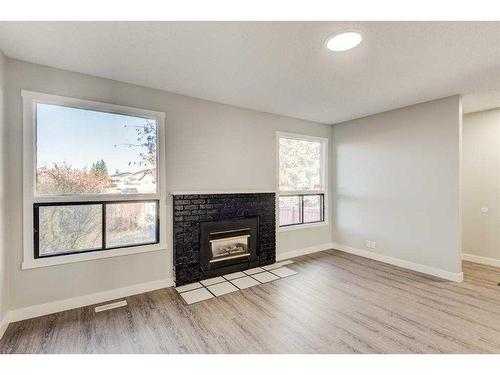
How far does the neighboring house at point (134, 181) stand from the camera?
2.96 meters

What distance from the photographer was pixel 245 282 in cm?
338

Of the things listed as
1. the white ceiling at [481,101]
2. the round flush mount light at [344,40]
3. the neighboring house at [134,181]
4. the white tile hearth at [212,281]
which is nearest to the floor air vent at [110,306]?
the white tile hearth at [212,281]

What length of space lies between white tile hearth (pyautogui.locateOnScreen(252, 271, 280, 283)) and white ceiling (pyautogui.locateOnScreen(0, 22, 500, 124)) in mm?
2635

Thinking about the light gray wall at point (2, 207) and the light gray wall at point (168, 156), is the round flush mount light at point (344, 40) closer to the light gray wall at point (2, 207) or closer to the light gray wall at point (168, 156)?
the light gray wall at point (168, 156)

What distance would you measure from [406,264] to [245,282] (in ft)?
8.83

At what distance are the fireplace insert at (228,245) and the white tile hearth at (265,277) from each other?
282 mm

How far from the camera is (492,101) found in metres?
3.67

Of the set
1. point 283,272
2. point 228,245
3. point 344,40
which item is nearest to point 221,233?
point 228,245

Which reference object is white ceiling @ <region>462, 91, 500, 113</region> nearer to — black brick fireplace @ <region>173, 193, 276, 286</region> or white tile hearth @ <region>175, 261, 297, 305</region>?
black brick fireplace @ <region>173, 193, 276, 286</region>

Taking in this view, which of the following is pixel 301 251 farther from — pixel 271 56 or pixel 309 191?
pixel 271 56

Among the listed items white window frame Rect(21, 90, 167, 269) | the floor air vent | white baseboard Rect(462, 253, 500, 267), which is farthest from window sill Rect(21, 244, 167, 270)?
white baseboard Rect(462, 253, 500, 267)

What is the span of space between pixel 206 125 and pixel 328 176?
289cm

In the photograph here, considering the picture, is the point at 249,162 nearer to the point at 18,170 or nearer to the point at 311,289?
the point at 311,289

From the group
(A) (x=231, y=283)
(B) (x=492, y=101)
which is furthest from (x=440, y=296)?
(B) (x=492, y=101)
